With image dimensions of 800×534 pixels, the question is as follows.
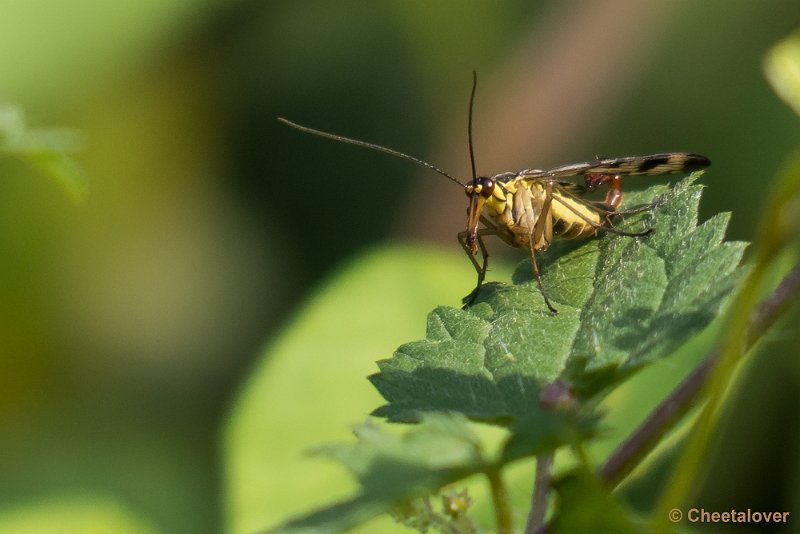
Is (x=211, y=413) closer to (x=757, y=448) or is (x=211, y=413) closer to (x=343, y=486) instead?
(x=343, y=486)

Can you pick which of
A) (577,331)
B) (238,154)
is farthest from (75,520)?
(238,154)

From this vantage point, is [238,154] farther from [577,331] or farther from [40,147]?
[577,331]

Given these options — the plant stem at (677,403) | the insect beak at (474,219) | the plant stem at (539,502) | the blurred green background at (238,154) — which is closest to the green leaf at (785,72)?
the plant stem at (677,403)

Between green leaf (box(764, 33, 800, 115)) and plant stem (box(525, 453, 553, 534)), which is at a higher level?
green leaf (box(764, 33, 800, 115))

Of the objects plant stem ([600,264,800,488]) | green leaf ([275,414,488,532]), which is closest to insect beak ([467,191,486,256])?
plant stem ([600,264,800,488])

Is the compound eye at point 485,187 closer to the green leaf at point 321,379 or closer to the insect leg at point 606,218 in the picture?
the insect leg at point 606,218

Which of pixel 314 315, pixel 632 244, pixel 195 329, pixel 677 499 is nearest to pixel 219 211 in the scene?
pixel 195 329

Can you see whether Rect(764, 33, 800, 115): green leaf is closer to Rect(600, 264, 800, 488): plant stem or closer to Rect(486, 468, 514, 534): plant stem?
Rect(600, 264, 800, 488): plant stem
